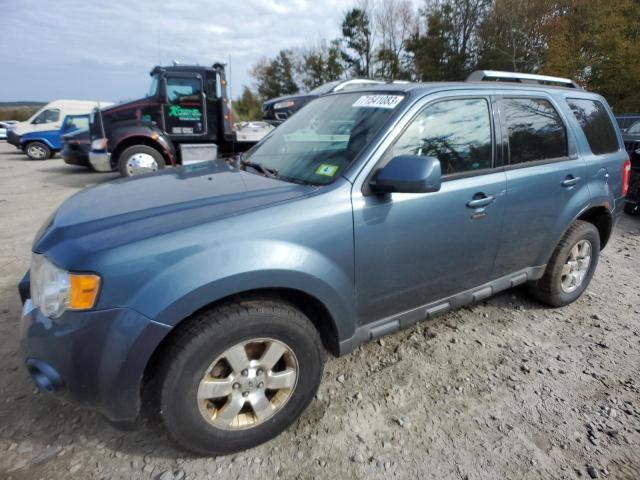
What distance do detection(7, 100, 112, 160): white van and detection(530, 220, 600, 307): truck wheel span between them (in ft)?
54.3

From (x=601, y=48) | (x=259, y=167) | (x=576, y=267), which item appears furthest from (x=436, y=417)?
(x=601, y=48)

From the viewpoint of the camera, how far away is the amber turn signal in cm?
149

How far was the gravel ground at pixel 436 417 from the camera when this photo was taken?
188 cm

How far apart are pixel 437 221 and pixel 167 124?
800cm

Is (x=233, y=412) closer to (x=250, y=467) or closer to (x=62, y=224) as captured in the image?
(x=250, y=467)

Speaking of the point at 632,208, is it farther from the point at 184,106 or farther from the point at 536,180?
the point at 184,106

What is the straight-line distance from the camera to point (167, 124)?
8.62 meters

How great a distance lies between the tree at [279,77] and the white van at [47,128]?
105 feet

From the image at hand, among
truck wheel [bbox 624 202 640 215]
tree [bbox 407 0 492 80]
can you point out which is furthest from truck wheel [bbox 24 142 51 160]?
tree [bbox 407 0 492 80]

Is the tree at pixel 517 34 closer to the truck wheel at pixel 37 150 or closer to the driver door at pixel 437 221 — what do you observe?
the truck wheel at pixel 37 150

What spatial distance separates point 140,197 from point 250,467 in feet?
4.93

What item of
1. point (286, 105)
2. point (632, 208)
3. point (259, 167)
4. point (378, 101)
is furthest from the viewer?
point (286, 105)

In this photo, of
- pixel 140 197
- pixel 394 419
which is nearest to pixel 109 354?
pixel 140 197

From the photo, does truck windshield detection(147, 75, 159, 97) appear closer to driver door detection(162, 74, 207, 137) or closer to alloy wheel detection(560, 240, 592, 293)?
driver door detection(162, 74, 207, 137)
